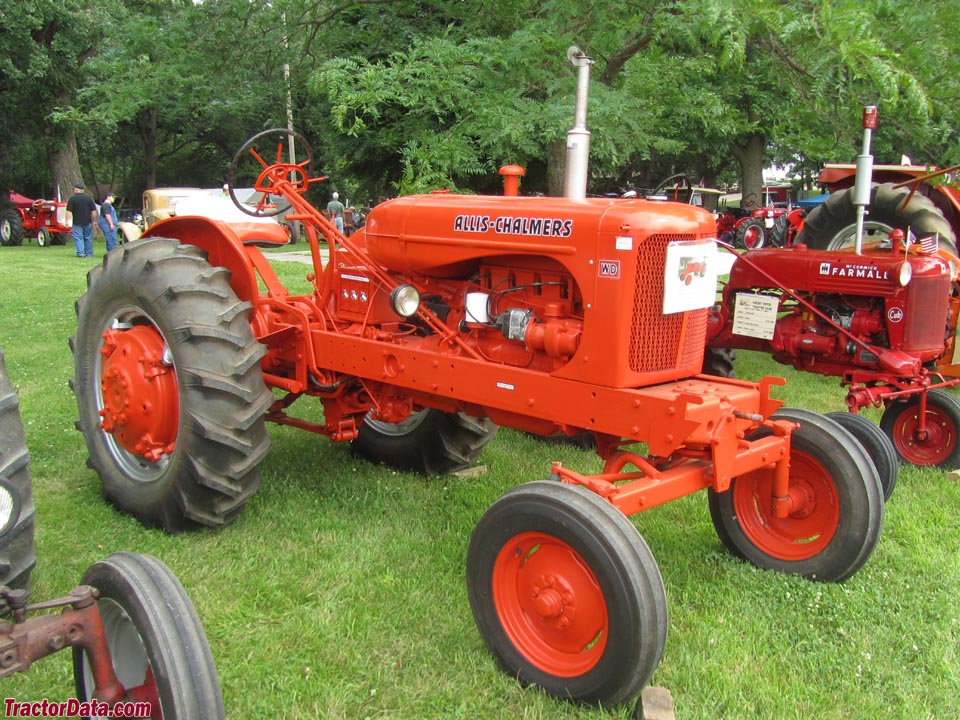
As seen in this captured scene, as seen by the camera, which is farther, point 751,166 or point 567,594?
point 751,166

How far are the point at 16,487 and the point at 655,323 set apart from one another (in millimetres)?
2204

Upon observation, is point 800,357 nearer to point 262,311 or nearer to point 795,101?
point 795,101

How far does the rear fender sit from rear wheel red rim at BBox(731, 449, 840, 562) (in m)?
2.40

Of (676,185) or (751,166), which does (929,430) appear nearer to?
(676,185)

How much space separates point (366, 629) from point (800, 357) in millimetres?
3720

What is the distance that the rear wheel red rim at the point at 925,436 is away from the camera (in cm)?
480

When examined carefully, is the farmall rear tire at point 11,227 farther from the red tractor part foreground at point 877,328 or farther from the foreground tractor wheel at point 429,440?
the red tractor part foreground at point 877,328

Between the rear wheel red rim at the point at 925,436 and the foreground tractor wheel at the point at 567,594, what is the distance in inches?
129

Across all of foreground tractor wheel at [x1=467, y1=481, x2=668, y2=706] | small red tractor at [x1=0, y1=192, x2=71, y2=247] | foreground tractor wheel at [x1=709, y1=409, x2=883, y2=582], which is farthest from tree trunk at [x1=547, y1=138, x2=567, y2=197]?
small red tractor at [x1=0, y1=192, x2=71, y2=247]

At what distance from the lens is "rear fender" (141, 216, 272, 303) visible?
151 inches

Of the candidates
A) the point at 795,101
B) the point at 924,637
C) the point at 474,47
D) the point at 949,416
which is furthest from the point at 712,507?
the point at 795,101

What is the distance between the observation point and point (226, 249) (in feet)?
12.8

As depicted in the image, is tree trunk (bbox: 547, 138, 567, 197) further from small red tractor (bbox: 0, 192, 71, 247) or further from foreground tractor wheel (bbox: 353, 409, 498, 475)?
small red tractor (bbox: 0, 192, 71, 247)

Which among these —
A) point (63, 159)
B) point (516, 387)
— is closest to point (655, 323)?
point (516, 387)
